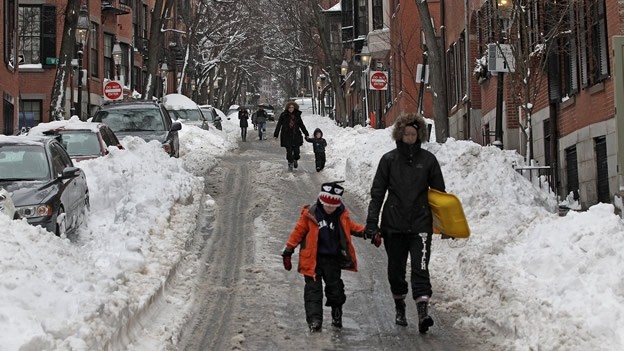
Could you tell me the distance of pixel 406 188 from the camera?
30.0 ft

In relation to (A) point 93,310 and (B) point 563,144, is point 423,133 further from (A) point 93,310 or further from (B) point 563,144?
(B) point 563,144

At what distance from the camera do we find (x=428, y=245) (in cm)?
919

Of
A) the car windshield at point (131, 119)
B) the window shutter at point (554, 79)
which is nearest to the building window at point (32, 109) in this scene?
the car windshield at point (131, 119)

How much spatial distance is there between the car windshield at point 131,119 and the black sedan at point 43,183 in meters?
8.25

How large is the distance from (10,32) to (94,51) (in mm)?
14803

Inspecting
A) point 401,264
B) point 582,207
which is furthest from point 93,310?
point 582,207

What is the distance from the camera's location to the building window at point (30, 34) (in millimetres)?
41500

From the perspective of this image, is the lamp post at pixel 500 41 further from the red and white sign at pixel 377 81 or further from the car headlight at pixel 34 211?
the red and white sign at pixel 377 81

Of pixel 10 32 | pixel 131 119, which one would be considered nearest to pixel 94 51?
pixel 10 32

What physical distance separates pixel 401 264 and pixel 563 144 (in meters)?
12.3

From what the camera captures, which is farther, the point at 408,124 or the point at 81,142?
the point at 81,142

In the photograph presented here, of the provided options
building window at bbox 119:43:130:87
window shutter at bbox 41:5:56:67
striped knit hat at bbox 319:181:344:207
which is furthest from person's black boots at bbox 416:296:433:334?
building window at bbox 119:43:130:87

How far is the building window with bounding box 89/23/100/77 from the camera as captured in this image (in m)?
46.9

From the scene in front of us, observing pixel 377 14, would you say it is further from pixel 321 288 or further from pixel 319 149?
pixel 321 288
